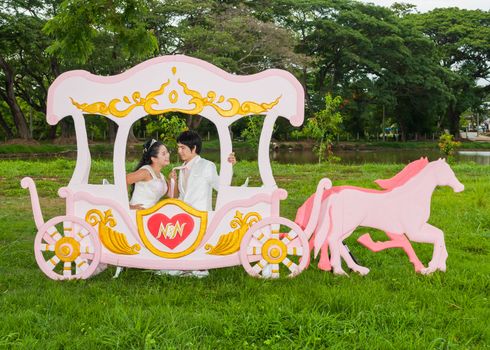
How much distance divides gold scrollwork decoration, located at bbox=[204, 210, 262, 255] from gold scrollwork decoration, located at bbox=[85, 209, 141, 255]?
68cm

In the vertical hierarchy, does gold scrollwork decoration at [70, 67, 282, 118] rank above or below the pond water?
above

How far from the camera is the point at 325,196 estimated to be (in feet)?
14.5

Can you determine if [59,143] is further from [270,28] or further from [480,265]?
[480,265]

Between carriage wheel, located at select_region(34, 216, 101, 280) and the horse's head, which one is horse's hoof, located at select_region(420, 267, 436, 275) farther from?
carriage wheel, located at select_region(34, 216, 101, 280)

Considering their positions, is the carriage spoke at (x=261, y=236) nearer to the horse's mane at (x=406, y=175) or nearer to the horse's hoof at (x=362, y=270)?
the horse's hoof at (x=362, y=270)

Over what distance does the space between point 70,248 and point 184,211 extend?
3.41 feet

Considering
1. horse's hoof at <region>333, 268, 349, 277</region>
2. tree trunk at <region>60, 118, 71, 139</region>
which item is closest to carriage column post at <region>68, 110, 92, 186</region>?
horse's hoof at <region>333, 268, 349, 277</region>

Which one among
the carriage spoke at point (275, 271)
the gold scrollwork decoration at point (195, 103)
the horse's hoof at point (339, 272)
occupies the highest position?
the gold scrollwork decoration at point (195, 103)

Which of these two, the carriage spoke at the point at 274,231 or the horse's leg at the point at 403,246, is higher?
the carriage spoke at the point at 274,231

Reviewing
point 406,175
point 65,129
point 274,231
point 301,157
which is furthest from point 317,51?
point 274,231

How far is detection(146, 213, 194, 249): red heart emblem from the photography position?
4.15 m

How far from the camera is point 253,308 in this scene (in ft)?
11.1

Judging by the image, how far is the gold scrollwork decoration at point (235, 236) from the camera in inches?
165

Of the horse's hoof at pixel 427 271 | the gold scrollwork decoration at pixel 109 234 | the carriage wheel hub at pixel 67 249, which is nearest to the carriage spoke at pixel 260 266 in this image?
the gold scrollwork decoration at pixel 109 234
